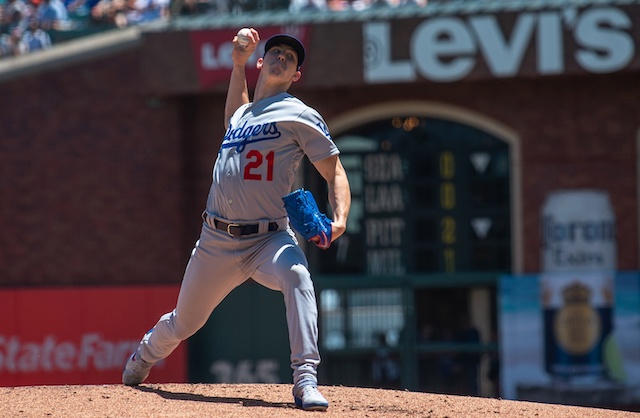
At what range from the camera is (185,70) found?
14.6 meters

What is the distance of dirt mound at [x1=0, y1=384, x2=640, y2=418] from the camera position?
5.57 meters

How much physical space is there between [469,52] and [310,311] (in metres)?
8.85

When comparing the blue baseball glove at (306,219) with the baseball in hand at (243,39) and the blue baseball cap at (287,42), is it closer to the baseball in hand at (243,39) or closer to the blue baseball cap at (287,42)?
the blue baseball cap at (287,42)

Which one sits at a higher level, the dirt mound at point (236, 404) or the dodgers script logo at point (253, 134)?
the dodgers script logo at point (253, 134)

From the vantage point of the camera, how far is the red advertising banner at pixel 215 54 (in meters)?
14.4

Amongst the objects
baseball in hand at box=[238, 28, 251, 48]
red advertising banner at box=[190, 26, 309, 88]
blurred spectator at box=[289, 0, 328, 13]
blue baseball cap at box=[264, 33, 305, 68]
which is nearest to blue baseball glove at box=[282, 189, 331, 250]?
blue baseball cap at box=[264, 33, 305, 68]

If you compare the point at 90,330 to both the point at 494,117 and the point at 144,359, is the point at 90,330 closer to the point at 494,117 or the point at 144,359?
the point at 494,117

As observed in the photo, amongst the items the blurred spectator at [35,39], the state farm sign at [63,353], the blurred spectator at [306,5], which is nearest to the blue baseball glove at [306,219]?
the state farm sign at [63,353]

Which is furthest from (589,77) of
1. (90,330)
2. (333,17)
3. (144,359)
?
(144,359)

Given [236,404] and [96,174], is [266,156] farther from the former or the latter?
[96,174]

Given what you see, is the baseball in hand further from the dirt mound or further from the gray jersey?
the dirt mound

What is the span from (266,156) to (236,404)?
1.30 metres

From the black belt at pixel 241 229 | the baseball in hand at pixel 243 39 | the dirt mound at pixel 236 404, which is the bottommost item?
the dirt mound at pixel 236 404

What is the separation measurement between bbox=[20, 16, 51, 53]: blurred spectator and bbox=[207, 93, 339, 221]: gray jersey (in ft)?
32.8
